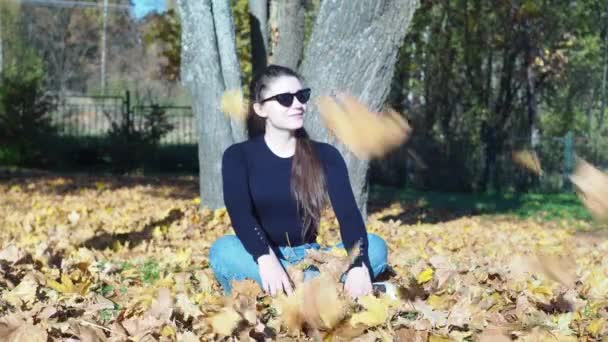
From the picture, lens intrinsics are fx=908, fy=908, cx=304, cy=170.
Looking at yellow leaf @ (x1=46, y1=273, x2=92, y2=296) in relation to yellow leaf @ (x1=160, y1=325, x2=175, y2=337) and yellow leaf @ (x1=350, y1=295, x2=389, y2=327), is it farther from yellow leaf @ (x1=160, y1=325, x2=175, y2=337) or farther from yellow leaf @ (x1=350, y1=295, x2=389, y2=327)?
yellow leaf @ (x1=350, y1=295, x2=389, y2=327)

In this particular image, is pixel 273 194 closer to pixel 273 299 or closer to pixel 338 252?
pixel 338 252

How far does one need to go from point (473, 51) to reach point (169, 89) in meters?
16.1

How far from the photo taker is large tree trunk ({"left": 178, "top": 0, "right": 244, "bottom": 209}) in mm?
7844

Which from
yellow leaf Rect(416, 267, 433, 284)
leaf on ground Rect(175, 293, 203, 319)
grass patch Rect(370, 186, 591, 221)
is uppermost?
leaf on ground Rect(175, 293, 203, 319)

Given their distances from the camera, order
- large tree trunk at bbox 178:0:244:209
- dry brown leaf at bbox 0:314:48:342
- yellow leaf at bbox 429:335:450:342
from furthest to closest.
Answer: large tree trunk at bbox 178:0:244:209
yellow leaf at bbox 429:335:450:342
dry brown leaf at bbox 0:314:48:342

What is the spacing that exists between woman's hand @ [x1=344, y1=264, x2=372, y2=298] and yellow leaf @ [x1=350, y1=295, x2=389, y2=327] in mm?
363

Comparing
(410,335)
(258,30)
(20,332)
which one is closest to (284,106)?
(410,335)

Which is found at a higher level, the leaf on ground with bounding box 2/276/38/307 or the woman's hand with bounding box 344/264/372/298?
the woman's hand with bounding box 344/264/372/298

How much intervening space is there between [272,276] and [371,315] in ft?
2.13

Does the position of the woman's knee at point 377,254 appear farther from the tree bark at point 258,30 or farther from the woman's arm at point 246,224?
the tree bark at point 258,30

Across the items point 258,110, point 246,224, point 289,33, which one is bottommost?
point 246,224

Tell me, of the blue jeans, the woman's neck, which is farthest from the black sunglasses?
A: the blue jeans

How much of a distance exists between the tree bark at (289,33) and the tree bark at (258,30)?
6.7 inches

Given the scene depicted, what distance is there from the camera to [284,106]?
3893mm
